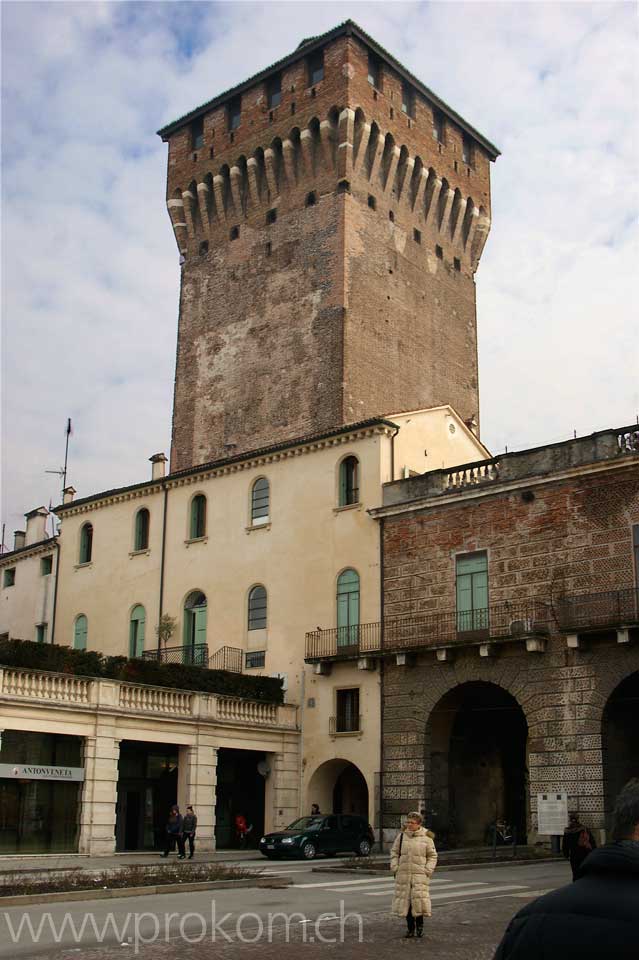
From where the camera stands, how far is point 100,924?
580 inches

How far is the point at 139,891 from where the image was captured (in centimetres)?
1897

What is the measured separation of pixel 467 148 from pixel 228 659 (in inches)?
1177

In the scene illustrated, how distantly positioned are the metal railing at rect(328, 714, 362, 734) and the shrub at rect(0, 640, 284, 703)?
204 centimetres

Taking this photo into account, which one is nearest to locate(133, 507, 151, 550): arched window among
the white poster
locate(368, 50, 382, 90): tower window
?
the white poster

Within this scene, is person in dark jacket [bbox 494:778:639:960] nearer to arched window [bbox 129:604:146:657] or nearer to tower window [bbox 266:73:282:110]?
arched window [bbox 129:604:146:657]

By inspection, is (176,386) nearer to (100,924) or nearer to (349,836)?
(349,836)

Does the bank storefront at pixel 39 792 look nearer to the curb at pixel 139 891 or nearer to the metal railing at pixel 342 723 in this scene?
the metal railing at pixel 342 723

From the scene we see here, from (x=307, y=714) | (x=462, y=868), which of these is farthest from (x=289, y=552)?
(x=462, y=868)

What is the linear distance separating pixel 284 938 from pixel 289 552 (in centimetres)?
2488

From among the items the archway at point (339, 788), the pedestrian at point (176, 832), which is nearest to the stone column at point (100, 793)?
the pedestrian at point (176, 832)

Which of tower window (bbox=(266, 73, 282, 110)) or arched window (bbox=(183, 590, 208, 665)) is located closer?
arched window (bbox=(183, 590, 208, 665))

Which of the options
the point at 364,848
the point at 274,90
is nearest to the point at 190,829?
the point at 364,848

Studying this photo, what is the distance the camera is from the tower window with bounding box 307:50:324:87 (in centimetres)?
4959

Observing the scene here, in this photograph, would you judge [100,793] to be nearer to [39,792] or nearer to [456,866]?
[39,792]
